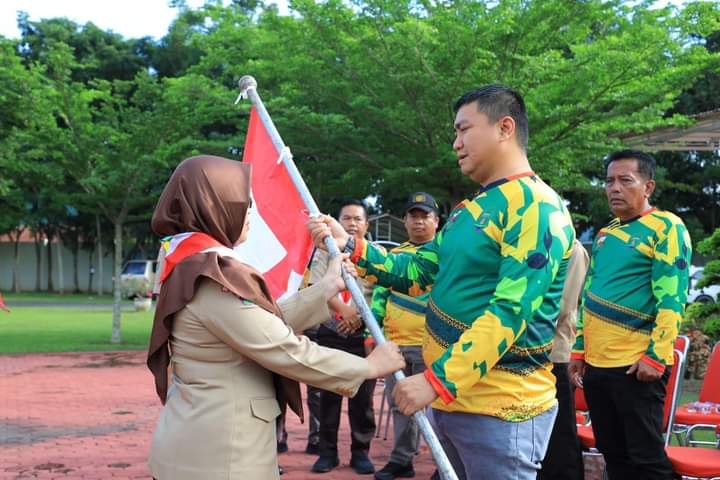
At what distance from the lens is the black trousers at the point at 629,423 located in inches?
158

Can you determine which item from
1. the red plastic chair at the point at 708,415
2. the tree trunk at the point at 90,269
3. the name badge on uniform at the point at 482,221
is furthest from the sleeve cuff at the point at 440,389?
the tree trunk at the point at 90,269

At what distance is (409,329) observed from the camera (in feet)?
19.6

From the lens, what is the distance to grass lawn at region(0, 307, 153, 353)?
14.9 meters

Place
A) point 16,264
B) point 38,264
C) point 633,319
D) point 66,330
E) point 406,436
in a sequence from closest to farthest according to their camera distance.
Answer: point 633,319 < point 406,436 < point 66,330 < point 16,264 < point 38,264

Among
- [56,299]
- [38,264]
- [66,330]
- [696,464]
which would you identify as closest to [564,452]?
[696,464]

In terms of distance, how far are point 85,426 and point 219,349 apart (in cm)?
600

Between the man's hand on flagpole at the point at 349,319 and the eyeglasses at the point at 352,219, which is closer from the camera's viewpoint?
the man's hand on flagpole at the point at 349,319

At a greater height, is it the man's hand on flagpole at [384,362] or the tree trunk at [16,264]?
the man's hand on flagpole at [384,362]

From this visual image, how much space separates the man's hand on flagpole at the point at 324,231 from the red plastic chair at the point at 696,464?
2.13 metres

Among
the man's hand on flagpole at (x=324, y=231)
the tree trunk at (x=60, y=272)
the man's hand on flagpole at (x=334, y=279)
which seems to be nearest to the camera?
the man's hand on flagpole at (x=334, y=279)

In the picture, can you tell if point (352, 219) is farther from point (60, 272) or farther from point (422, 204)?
point (60, 272)

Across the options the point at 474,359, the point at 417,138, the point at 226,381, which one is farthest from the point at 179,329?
the point at 417,138

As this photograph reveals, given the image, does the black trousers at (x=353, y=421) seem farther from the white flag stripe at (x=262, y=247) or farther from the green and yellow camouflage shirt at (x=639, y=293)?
the white flag stripe at (x=262, y=247)

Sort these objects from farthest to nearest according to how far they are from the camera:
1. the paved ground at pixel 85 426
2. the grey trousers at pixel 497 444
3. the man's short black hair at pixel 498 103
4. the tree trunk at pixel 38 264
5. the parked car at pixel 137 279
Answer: the tree trunk at pixel 38 264 < the parked car at pixel 137 279 < the paved ground at pixel 85 426 < the man's short black hair at pixel 498 103 < the grey trousers at pixel 497 444
